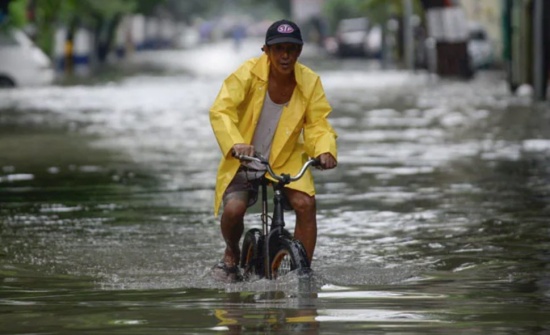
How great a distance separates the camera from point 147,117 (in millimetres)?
27281

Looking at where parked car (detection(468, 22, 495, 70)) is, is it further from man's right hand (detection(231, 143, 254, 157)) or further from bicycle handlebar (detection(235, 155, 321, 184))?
man's right hand (detection(231, 143, 254, 157))

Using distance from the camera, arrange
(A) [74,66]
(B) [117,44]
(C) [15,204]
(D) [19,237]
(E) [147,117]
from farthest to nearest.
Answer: (B) [117,44], (A) [74,66], (E) [147,117], (C) [15,204], (D) [19,237]

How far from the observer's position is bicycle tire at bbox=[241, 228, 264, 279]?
28.5 feet

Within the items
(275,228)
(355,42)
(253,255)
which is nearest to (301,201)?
(275,228)

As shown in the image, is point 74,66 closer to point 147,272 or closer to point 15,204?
point 15,204

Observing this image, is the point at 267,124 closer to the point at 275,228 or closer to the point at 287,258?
the point at 275,228

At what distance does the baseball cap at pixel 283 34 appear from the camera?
830cm

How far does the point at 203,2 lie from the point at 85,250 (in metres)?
158

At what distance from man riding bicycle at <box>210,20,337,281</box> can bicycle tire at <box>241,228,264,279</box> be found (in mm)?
132

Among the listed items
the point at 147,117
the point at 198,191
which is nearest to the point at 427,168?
the point at 198,191

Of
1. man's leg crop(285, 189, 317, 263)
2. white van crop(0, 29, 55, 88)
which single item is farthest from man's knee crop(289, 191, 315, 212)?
white van crop(0, 29, 55, 88)

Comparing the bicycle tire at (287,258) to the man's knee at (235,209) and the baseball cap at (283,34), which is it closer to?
the man's knee at (235,209)

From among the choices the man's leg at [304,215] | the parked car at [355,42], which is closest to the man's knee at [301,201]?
the man's leg at [304,215]

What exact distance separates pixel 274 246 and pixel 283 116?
723 millimetres
